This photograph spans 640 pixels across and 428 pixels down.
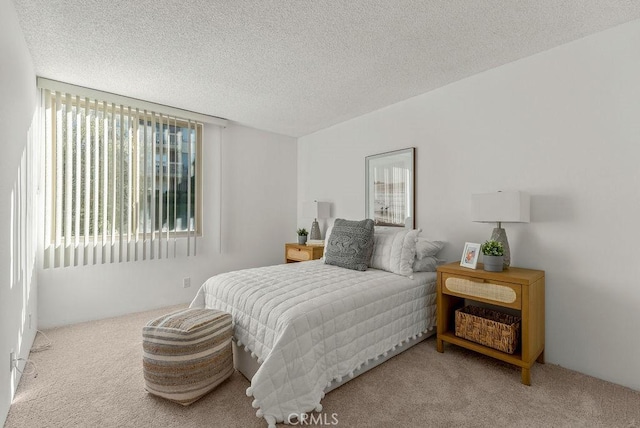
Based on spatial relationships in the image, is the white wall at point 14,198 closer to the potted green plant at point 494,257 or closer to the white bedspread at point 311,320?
the white bedspread at point 311,320

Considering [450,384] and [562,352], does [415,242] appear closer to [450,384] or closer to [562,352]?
[450,384]

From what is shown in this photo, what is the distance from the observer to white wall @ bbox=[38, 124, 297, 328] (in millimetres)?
3066

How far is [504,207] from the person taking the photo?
2.20m

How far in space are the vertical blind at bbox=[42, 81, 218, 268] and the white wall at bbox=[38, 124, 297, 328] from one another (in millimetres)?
197

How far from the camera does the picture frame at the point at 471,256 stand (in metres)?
2.32

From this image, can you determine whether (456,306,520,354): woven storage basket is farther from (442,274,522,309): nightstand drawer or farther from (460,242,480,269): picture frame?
(460,242,480,269): picture frame

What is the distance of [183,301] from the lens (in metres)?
3.77

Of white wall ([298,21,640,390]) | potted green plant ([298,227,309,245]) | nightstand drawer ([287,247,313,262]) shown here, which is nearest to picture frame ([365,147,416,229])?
white wall ([298,21,640,390])

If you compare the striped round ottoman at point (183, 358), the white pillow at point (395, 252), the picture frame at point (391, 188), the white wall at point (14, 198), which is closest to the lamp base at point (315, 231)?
the picture frame at point (391, 188)

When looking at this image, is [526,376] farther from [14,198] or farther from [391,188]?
[14,198]

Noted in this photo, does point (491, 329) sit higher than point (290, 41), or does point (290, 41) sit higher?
point (290, 41)

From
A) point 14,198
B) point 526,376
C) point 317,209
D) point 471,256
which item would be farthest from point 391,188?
point 14,198

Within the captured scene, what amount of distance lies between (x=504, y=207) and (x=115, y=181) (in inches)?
145

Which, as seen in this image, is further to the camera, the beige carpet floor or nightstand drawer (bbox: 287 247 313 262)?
nightstand drawer (bbox: 287 247 313 262)
